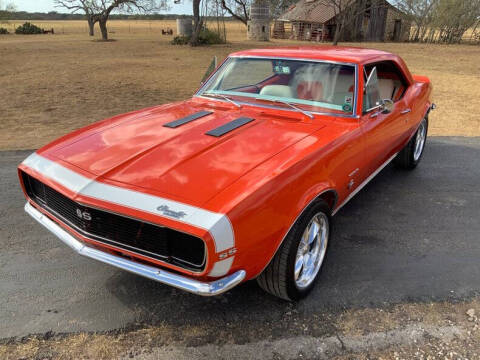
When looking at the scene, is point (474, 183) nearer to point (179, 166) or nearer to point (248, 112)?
point (248, 112)

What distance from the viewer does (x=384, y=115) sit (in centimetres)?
361

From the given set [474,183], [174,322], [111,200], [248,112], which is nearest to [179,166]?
[111,200]

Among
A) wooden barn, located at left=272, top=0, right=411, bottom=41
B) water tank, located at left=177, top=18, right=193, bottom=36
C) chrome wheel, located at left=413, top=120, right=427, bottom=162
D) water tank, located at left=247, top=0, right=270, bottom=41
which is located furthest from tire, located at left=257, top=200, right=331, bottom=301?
water tank, located at left=247, top=0, right=270, bottom=41

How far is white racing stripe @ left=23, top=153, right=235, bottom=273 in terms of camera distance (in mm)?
1910

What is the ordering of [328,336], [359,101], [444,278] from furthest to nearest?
[359,101]
[444,278]
[328,336]

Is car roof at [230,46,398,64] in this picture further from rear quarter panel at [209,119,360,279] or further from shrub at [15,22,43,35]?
shrub at [15,22,43,35]

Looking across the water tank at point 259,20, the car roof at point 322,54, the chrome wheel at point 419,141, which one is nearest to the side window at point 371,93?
the car roof at point 322,54

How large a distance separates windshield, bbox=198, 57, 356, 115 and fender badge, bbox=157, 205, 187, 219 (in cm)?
176

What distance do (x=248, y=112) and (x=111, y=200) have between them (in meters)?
1.62

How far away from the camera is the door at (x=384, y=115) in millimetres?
3350

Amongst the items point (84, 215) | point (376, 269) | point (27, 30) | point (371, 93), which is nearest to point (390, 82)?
point (371, 93)

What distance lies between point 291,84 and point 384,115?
92cm

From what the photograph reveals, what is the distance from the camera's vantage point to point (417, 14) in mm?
33812

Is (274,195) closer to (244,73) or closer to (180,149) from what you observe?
(180,149)
